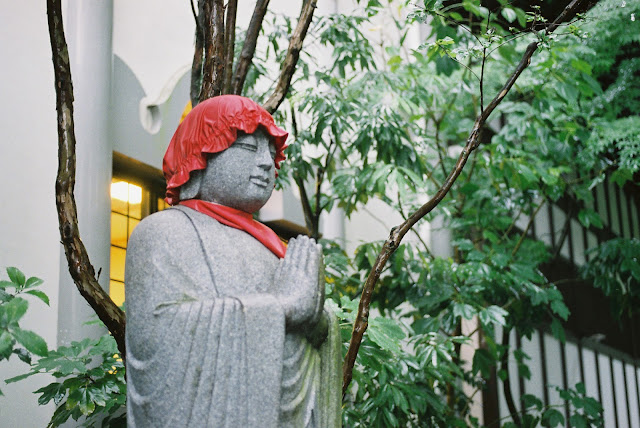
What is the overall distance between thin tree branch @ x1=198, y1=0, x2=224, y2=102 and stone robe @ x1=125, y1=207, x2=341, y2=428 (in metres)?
1.51

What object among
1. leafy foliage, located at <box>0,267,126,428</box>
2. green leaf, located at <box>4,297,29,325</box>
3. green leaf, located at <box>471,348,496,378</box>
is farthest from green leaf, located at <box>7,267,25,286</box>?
green leaf, located at <box>471,348,496,378</box>

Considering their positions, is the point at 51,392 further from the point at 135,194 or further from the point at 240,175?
the point at 135,194

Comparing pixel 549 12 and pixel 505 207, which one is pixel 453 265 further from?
pixel 549 12

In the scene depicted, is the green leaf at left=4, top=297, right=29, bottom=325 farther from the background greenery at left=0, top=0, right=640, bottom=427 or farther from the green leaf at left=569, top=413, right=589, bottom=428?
the green leaf at left=569, top=413, right=589, bottom=428

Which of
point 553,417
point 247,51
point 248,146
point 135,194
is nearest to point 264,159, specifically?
point 248,146

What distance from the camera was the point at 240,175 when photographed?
292 centimetres

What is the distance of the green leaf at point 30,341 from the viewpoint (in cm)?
307

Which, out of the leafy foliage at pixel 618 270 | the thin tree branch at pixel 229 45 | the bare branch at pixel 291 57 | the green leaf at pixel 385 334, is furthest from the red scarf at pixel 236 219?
the leafy foliage at pixel 618 270

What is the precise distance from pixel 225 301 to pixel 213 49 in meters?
2.04

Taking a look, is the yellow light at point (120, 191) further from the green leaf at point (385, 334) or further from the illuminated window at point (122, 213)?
the green leaf at point (385, 334)

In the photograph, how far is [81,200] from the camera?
555cm

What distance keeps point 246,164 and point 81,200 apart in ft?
9.73

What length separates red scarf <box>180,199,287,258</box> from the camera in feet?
9.57

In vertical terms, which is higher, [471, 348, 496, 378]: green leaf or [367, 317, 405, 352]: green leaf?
[471, 348, 496, 378]: green leaf
